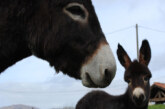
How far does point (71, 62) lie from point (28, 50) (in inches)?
12.0

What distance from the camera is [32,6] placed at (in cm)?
183

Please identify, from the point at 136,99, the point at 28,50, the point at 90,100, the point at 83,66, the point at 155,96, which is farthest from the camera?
the point at 155,96

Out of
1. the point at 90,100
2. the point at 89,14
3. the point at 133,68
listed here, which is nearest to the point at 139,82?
the point at 133,68

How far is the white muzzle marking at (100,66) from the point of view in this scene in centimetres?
165

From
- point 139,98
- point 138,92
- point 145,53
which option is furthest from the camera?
point 145,53

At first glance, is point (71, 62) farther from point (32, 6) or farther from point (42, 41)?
point (32, 6)

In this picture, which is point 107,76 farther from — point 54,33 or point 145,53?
point 145,53

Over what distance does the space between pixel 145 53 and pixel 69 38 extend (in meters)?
4.20

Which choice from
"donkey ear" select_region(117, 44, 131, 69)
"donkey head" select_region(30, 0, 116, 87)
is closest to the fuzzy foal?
"donkey ear" select_region(117, 44, 131, 69)

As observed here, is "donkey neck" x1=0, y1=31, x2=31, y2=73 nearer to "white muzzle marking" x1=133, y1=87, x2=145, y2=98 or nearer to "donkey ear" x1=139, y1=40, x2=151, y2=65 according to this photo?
"white muzzle marking" x1=133, y1=87, x2=145, y2=98

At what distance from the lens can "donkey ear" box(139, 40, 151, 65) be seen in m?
5.49

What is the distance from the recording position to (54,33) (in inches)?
70.4

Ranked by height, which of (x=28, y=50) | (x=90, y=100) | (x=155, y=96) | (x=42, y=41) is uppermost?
(x=42, y=41)

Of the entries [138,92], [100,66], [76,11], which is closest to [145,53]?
[138,92]
